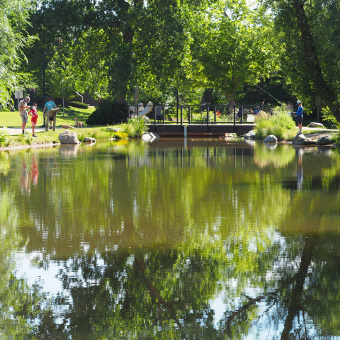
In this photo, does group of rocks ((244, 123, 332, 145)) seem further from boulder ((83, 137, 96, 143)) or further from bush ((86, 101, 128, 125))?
bush ((86, 101, 128, 125))

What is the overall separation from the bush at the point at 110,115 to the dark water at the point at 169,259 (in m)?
29.3

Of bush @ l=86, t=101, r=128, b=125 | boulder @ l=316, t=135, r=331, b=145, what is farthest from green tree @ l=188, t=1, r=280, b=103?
boulder @ l=316, t=135, r=331, b=145

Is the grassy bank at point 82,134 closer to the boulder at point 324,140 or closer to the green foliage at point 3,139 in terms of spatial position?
the green foliage at point 3,139

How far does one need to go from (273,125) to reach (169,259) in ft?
97.7

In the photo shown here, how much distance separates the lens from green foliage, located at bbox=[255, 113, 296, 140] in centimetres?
3477

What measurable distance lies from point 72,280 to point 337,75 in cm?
2120

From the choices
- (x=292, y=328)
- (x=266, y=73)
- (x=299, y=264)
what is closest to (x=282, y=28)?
(x=299, y=264)

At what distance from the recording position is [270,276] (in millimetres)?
6258

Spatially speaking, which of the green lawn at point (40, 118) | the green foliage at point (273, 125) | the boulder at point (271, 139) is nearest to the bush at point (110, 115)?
the green lawn at point (40, 118)

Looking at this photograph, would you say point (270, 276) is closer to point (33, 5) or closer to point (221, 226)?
point (221, 226)

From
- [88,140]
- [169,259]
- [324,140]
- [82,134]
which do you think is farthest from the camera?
[82,134]

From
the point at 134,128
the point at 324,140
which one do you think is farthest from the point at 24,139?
the point at 324,140

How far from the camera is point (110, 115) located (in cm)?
4344

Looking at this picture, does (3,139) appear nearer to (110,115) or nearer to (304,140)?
(304,140)
